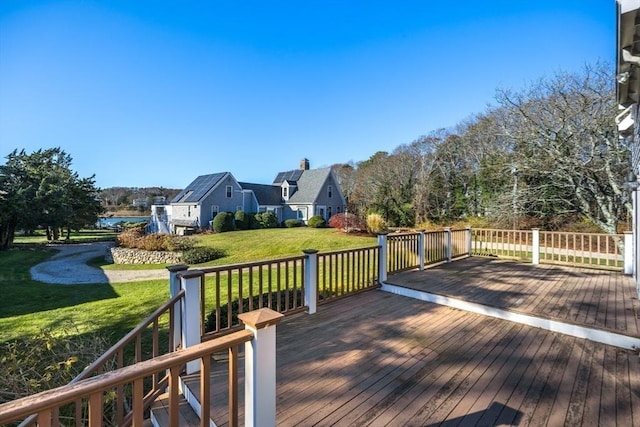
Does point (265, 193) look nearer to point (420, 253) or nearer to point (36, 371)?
point (420, 253)

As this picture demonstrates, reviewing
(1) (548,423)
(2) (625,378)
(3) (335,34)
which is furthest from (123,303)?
(3) (335,34)

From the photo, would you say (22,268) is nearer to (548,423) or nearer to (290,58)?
(290,58)

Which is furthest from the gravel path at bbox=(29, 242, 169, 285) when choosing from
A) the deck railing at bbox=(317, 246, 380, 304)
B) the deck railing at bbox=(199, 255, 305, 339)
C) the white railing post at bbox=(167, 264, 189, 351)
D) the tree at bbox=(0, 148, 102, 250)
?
the white railing post at bbox=(167, 264, 189, 351)

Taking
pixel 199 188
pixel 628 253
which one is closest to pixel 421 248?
pixel 628 253

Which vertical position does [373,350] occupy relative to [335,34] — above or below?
below

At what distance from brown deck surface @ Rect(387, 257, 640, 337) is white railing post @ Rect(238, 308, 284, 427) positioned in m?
4.04

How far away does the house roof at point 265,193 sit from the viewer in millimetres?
26797

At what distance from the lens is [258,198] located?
26719mm

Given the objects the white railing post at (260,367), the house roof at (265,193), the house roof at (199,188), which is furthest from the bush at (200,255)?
the house roof at (265,193)

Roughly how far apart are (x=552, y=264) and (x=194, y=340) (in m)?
8.93

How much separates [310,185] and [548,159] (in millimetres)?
19003

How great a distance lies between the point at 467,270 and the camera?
23.6ft

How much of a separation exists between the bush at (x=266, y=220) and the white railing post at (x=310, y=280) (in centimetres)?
2028

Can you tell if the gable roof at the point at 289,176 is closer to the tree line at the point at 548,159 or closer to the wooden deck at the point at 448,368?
the tree line at the point at 548,159
